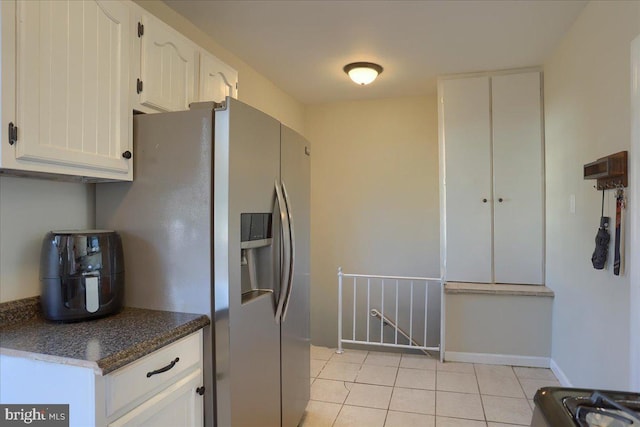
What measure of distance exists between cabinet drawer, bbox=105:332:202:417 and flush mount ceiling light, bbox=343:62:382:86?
8.37 feet

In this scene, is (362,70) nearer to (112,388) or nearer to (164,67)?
(164,67)

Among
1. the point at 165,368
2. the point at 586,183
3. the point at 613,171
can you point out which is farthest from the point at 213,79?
the point at 586,183

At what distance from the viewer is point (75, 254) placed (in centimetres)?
145

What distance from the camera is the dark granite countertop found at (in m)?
1.14

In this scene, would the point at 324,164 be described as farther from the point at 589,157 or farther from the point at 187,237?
the point at 187,237

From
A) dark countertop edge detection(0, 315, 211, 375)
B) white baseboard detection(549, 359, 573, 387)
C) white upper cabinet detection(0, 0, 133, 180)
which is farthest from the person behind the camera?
white baseboard detection(549, 359, 573, 387)

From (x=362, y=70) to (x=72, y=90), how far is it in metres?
2.38

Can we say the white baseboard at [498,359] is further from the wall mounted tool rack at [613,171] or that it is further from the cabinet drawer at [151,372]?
the cabinet drawer at [151,372]

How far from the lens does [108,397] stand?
3.72 feet

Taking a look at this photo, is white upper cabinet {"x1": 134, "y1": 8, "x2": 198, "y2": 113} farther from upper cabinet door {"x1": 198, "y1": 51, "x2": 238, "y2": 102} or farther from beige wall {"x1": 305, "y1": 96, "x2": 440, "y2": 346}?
beige wall {"x1": 305, "y1": 96, "x2": 440, "y2": 346}

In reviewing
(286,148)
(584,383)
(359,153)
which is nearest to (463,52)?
(359,153)

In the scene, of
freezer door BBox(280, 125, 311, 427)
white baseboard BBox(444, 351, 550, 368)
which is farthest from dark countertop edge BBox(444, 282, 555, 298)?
freezer door BBox(280, 125, 311, 427)

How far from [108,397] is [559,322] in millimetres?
3090

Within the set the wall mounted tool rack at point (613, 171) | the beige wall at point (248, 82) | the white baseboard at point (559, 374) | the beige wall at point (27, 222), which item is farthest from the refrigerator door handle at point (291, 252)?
the white baseboard at point (559, 374)
